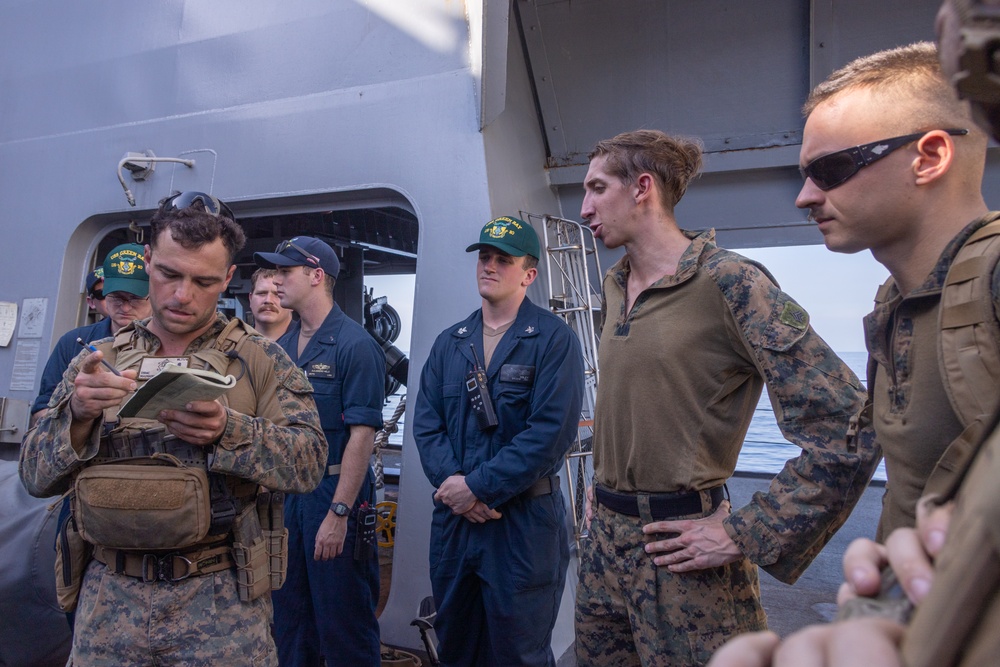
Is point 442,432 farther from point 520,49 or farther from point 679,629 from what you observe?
point 520,49

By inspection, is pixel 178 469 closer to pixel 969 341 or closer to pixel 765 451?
pixel 969 341

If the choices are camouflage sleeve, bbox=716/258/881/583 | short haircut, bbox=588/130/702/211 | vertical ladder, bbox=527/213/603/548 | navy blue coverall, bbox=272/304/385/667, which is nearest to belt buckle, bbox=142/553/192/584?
navy blue coverall, bbox=272/304/385/667

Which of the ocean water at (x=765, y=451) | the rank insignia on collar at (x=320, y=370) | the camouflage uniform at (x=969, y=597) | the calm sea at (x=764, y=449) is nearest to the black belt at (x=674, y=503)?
the camouflage uniform at (x=969, y=597)

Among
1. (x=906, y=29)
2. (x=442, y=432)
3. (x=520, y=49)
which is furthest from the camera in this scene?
(x=520, y=49)

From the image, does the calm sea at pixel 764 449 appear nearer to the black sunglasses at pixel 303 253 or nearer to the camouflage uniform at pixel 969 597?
the black sunglasses at pixel 303 253

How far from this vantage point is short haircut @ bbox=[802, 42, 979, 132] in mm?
1331

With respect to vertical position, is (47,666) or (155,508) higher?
(155,508)

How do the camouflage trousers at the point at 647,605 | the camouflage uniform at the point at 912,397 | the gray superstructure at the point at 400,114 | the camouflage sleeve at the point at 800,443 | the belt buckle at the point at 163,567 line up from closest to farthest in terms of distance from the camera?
the camouflage uniform at the point at 912,397 < the camouflage sleeve at the point at 800,443 < the camouflage trousers at the point at 647,605 < the belt buckle at the point at 163,567 < the gray superstructure at the point at 400,114

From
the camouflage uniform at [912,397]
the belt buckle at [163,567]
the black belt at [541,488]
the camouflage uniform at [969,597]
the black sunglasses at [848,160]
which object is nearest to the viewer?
the camouflage uniform at [969,597]

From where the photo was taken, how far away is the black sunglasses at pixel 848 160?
1.32 m

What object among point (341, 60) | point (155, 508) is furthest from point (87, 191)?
point (155, 508)

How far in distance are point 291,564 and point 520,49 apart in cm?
329

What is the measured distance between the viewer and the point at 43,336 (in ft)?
15.7

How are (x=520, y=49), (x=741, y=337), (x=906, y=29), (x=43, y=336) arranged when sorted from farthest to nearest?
1. (x=43, y=336)
2. (x=520, y=49)
3. (x=906, y=29)
4. (x=741, y=337)
